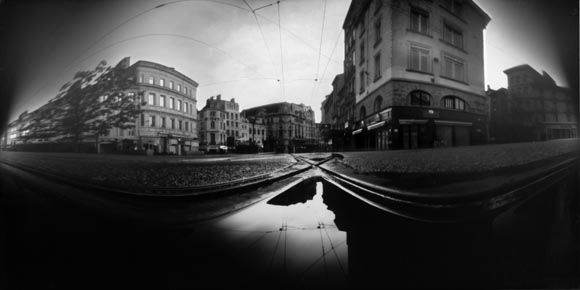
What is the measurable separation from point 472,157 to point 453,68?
1.58ft

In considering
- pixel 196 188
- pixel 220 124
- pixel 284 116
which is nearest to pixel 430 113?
pixel 284 116

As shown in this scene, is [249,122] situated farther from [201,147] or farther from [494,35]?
[494,35]

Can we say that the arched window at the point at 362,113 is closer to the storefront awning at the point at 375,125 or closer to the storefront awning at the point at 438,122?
the storefront awning at the point at 375,125

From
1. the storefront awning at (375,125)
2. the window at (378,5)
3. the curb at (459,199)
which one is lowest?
the curb at (459,199)

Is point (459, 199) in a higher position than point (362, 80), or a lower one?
lower

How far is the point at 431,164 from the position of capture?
1079mm

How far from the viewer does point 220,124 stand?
1.14 meters

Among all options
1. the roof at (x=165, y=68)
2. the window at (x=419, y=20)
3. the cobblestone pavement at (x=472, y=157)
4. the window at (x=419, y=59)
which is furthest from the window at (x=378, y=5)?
the roof at (x=165, y=68)

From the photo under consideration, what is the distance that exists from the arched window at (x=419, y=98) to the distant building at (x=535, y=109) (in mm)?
370

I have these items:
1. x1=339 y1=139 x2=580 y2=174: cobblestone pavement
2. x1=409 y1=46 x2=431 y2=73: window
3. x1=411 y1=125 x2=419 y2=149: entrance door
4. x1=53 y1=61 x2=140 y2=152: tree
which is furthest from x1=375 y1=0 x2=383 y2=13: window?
x1=53 y1=61 x2=140 y2=152: tree

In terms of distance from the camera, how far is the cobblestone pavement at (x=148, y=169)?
3.58ft

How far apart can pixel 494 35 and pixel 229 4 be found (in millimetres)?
1462

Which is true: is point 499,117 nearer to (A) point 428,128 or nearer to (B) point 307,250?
(A) point 428,128

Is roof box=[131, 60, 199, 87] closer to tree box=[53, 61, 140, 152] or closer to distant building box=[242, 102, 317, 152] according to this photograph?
tree box=[53, 61, 140, 152]
